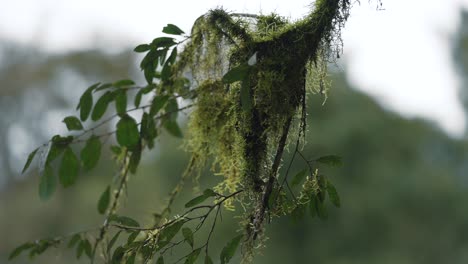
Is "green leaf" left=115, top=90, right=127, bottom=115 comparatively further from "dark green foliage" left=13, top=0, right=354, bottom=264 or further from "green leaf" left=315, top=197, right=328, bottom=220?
"green leaf" left=315, top=197, right=328, bottom=220

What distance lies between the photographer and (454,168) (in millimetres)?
9773

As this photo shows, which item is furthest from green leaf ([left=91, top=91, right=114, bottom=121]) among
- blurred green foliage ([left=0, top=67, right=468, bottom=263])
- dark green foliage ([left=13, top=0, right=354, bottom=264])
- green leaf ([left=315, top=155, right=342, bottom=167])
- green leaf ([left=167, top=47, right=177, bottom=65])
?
blurred green foliage ([left=0, top=67, right=468, bottom=263])

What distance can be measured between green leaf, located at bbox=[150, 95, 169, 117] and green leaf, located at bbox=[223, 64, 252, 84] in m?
0.24

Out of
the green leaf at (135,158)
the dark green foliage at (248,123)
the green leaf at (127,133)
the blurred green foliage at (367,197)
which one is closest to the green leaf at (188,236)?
the dark green foliage at (248,123)

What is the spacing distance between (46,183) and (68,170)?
1.8 inches

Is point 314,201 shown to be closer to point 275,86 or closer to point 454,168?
point 275,86

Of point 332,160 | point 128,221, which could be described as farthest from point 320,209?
point 128,221

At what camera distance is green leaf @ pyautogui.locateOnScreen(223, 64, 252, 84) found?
0.84 meters

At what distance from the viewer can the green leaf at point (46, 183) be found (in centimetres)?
91

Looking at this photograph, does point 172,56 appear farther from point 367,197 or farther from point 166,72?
point 367,197

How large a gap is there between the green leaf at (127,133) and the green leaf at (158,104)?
11 centimetres

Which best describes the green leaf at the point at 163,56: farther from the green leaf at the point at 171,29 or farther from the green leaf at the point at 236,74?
the green leaf at the point at 236,74

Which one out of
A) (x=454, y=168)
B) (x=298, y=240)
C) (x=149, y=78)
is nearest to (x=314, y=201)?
(x=149, y=78)

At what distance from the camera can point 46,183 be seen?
3.01 ft
